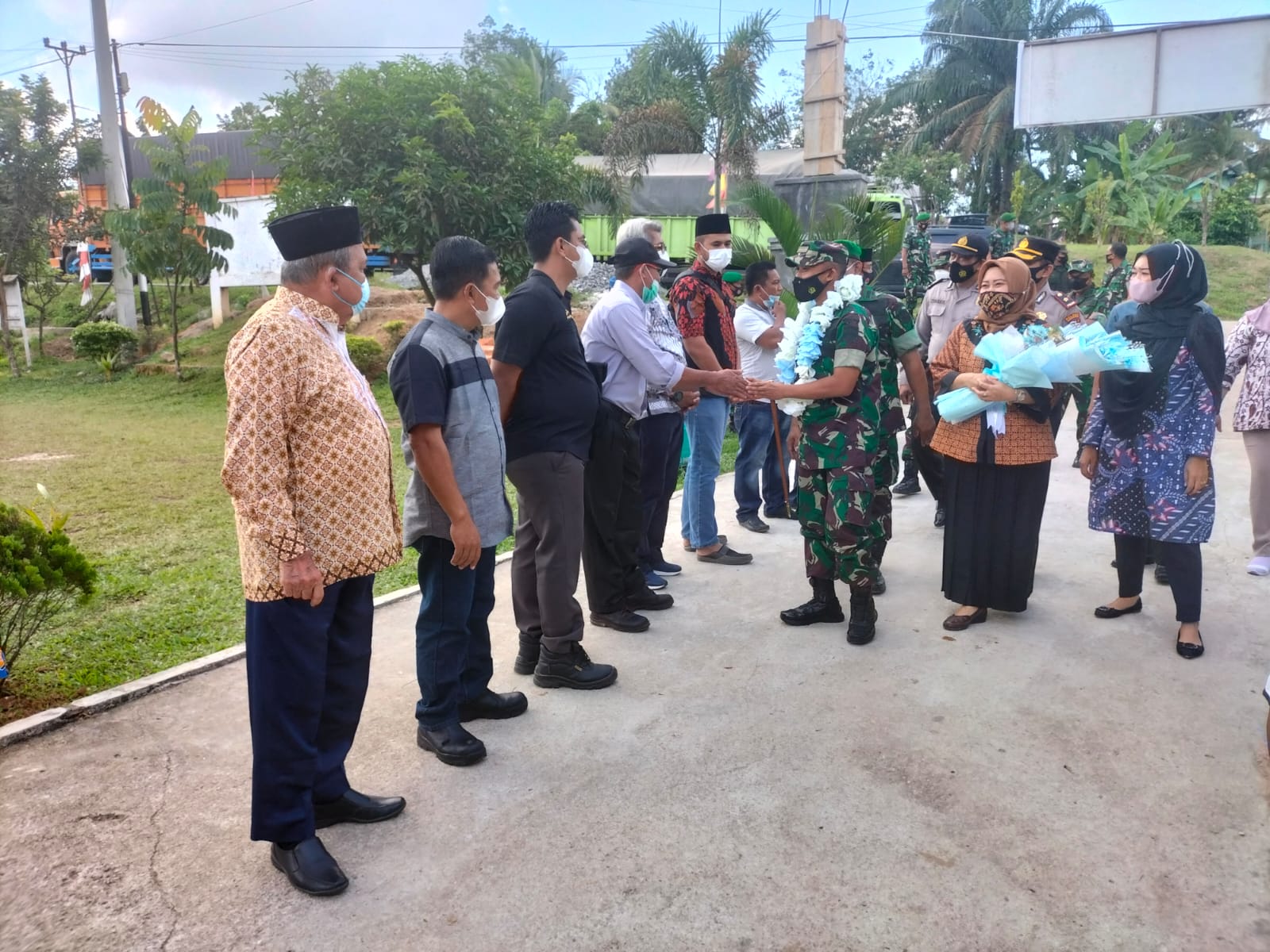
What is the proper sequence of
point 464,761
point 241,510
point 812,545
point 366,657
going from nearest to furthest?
1. point 241,510
2. point 366,657
3. point 464,761
4. point 812,545

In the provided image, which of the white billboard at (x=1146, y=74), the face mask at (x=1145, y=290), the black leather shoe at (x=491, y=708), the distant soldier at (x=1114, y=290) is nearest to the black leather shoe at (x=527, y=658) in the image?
the black leather shoe at (x=491, y=708)

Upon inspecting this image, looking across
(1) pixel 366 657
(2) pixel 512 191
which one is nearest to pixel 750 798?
(1) pixel 366 657

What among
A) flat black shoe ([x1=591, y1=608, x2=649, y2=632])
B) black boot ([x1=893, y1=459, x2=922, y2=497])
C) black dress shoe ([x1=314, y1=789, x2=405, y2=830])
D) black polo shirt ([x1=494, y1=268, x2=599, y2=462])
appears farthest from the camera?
black boot ([x1=893, y1=459, x2=922, y2=497])

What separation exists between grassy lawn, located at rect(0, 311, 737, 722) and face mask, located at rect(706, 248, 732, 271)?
2151 millimetres

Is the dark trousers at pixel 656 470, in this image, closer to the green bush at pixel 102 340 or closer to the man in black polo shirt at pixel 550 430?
the man in black polo shirt at pixel 550 430

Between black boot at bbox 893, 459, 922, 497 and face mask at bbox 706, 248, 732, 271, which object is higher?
face mask at bbox 706, 248, 732, 271

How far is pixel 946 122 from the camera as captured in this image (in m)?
35.0

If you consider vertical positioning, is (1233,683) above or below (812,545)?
below

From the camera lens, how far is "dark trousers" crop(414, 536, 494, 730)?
3223 millimetres

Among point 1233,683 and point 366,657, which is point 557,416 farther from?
point 1233,683

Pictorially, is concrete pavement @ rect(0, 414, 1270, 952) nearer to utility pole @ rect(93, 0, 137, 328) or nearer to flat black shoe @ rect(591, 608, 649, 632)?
flat black shoe @ rect(591, 608, 649, 632)

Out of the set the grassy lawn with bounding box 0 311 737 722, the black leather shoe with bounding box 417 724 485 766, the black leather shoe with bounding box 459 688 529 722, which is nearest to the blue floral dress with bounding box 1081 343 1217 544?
the black leather shoe with bounding box 459 688 529 722

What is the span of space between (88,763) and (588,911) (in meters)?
1.88

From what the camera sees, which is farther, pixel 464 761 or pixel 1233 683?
pixel 1233 683
